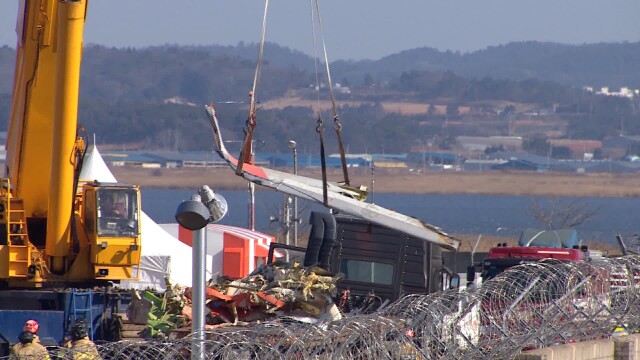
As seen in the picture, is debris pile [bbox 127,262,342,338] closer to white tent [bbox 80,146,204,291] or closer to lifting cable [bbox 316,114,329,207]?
lifting cable [bbox 316,114,329,207]

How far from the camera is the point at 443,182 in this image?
7594 inches

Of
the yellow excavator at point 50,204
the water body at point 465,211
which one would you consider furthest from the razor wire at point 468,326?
the water body at point 465,211

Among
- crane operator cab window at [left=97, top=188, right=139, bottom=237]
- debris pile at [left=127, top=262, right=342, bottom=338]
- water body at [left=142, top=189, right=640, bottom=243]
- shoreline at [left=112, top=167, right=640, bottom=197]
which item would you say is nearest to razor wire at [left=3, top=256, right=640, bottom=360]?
debris pile at [left=127, top=262, right=342, bottom=338]

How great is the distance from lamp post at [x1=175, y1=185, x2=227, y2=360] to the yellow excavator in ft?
22.8

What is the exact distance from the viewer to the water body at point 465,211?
96.8m

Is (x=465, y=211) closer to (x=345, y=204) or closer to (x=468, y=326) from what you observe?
(x=345, y=204)

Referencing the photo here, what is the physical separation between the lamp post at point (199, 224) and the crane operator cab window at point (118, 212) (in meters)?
7.17

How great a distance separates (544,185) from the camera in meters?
180

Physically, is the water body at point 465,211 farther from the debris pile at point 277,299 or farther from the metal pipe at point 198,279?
the metal pipe at point 198,279

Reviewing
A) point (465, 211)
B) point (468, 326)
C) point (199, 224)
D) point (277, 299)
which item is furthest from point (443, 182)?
point (199, 224)

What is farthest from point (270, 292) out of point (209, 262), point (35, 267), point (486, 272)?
point (209, 262)

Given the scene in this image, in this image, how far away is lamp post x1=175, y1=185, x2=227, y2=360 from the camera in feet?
39.9

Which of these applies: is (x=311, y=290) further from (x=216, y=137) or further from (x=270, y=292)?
(x=216, y=137)

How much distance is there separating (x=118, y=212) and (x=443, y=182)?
571 ft
